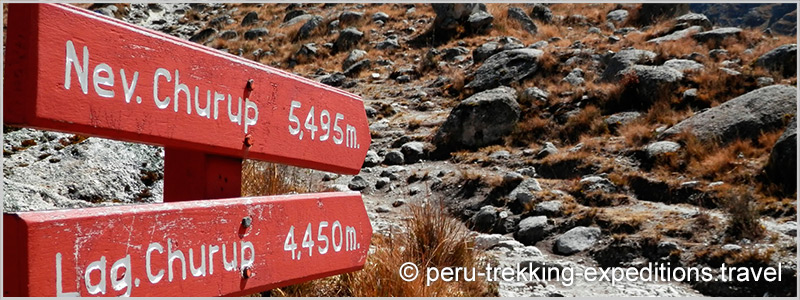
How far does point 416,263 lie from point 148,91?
2.85 m

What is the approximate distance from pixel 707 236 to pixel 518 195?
224 centimetres

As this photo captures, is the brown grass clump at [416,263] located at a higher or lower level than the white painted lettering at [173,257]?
lower

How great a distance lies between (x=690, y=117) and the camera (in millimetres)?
10242

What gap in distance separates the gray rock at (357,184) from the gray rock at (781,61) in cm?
688

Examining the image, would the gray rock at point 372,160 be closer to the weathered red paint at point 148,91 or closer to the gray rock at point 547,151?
the gray rock at point 547,151

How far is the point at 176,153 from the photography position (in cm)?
247

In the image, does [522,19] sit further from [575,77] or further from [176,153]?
[176,153]

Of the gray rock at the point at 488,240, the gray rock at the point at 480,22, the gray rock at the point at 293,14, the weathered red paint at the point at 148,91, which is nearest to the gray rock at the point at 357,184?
the gray rock at the point at 488,240

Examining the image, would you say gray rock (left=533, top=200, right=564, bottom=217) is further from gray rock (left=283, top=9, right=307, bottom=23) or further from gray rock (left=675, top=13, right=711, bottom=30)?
gray rock (left=283, top=9, right=307, bottom=23)

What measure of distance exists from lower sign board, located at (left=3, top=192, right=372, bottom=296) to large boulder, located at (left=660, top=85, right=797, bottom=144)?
8005 millimetres

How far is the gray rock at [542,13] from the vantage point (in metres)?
19.0

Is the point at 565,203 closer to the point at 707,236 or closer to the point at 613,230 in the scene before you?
the point at 613,230

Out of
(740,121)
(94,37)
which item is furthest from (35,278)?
(740,121)

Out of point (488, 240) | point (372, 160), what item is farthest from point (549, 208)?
point (372, 160)
